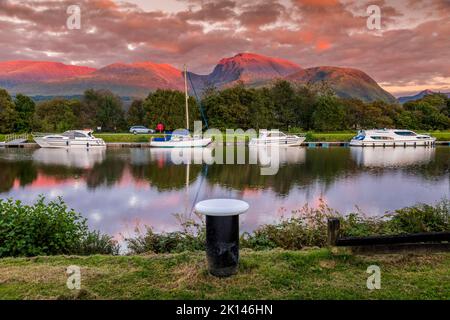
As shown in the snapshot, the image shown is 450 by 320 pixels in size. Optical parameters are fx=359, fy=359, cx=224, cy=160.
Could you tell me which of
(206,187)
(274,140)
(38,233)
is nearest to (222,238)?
(38,233)

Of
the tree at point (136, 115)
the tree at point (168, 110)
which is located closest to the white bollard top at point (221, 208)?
the tree at point (168, 110)

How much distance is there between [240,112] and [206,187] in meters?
34.5

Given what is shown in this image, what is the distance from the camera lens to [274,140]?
39375 mm

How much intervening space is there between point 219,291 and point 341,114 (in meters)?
50.0

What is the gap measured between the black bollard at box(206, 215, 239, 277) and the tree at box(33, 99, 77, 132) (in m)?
49.2

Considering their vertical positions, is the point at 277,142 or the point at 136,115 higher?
the point at 136,115

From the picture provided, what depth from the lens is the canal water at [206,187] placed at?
36.4 feet

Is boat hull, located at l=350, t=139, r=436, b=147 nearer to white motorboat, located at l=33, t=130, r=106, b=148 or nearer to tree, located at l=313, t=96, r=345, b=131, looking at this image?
tree, located at l=313, t=96, r=345, b=131

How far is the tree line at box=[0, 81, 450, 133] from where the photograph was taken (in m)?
48.2

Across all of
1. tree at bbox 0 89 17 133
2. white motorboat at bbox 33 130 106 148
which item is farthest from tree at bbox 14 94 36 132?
white motorboat at bbox 33 130 106 148

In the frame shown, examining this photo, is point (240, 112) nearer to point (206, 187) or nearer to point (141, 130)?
point (141, 130)

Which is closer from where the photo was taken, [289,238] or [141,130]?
[289,238]
